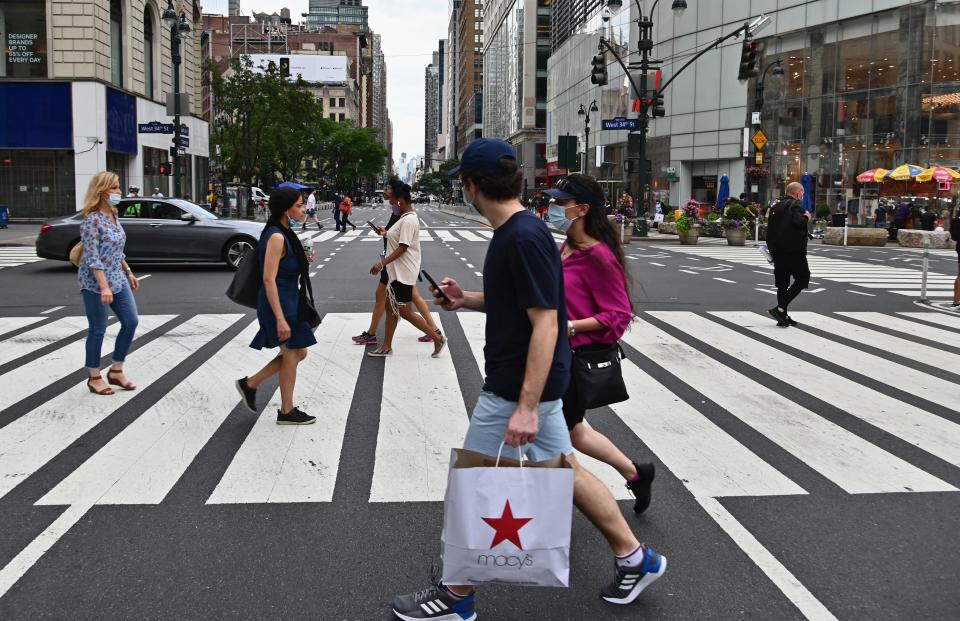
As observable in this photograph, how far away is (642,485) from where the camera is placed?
15.3 feet

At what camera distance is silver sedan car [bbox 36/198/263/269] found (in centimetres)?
1780

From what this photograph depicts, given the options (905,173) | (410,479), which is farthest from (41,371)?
(905,173)

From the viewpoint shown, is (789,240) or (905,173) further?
(905,173)

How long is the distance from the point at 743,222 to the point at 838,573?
28187mm

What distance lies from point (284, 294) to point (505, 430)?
334cm

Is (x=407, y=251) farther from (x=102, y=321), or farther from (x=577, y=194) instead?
(x=577, y=194)

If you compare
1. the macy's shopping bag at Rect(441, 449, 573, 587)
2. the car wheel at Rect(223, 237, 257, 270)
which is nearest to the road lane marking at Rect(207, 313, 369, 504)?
the macy's shopping bag at Rect(441, 449, 573, 587)

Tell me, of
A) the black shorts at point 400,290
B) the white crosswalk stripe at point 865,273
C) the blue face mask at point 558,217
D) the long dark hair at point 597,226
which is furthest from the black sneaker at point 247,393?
the white crosswalk stripe at point 865,273

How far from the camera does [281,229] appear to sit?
6.26 m

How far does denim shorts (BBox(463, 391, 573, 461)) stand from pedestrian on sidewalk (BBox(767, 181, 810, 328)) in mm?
8623

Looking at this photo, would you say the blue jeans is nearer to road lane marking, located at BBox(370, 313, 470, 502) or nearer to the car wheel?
road lane marking, located at BBox(370, 313, 470, 502)

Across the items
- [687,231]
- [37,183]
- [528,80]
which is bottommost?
[687,231]

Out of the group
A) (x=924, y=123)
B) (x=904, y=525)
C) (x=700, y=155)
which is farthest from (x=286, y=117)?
(x=904, y=525)

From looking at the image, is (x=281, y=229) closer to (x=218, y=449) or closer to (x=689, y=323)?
(x=218, y=449)
